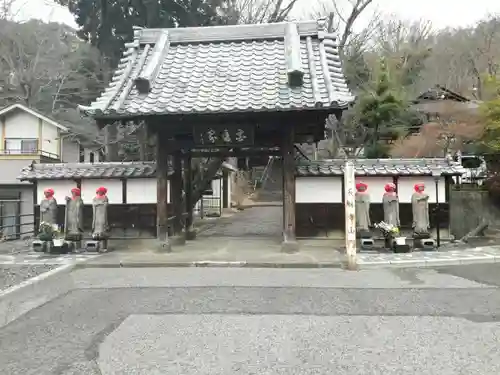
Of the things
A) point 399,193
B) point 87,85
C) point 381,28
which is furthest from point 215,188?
point 399,193

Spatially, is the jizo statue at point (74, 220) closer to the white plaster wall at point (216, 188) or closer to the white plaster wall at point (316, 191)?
the white plaster wall at point (316, 191)

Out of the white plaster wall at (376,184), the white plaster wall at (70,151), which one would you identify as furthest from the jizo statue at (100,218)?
the white plaster wall at (70,151)

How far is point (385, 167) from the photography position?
13789 millimetres

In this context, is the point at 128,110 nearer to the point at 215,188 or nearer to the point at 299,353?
the point at 299,353

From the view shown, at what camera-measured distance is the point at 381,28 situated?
3075 cm

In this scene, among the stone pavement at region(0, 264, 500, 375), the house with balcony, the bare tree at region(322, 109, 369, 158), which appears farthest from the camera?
the bare tree at region(322, 109, 369, 158)

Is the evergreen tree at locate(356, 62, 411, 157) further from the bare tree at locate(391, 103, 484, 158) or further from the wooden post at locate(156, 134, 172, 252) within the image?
the wooden post at locate(156, 134, 172, 252)

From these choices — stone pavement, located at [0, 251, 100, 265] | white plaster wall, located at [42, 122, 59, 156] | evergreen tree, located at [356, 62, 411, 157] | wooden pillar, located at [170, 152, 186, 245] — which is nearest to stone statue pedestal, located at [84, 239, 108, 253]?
stone pavement, located at [0, 251, 100, 265]

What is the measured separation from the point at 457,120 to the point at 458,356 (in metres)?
17.1

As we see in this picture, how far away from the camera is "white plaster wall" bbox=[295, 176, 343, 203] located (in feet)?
44.4

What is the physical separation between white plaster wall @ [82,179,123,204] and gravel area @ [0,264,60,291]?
13.4 ft

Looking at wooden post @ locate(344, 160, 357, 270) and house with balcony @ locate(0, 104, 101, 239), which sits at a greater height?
house with balcony @ locate(0, 104, 101, 239)

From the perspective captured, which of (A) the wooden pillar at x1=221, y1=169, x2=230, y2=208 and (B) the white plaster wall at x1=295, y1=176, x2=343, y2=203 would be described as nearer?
(B) the white plaster wall at x1=295, y1=176, x2=343, y2=203

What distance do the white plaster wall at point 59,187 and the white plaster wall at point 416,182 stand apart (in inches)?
399
